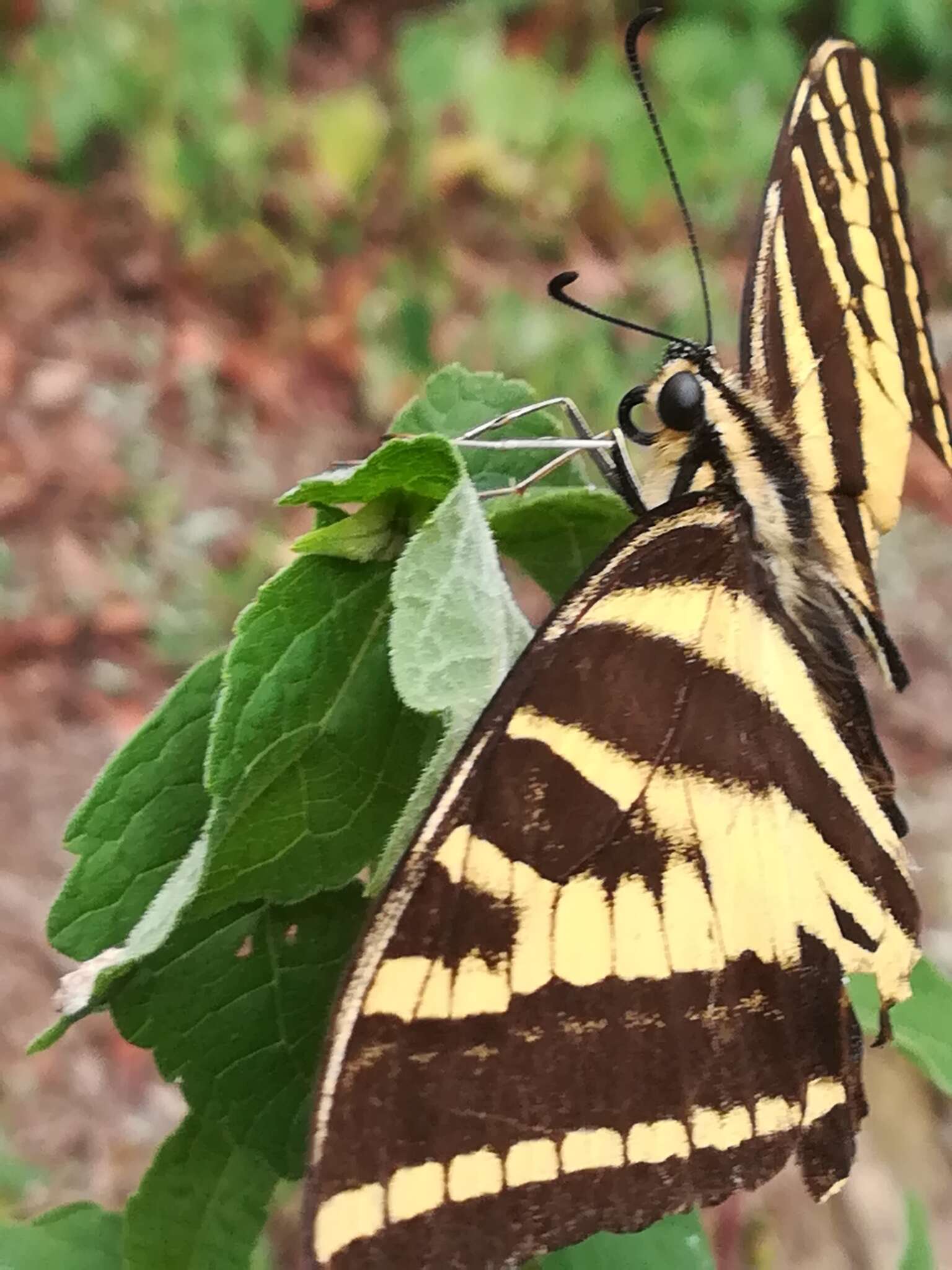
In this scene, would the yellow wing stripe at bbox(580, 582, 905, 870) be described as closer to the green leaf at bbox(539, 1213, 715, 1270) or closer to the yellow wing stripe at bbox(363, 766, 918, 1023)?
the yellow wing stripe at bbox(363, 766, 918, 1023)

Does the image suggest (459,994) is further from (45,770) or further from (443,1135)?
(45,770)

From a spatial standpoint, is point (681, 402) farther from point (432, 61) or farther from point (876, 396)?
point (432, 61)

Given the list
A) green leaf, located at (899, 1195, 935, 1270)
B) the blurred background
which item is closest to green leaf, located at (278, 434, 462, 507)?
green leaf, located at (899, 1195, 935, 1270)

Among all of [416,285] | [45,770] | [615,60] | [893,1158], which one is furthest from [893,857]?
[615,60]

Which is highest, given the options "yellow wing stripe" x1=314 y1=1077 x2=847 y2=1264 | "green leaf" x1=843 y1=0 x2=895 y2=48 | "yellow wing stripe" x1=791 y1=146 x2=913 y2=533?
"green leaf" x1=843 y1=0 x2=895 y2=48

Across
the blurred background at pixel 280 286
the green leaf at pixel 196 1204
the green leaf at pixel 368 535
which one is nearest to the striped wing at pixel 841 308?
the green leaf at pixel 368 535

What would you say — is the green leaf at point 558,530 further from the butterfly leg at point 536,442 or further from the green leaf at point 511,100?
the green leaf at point 511,100
